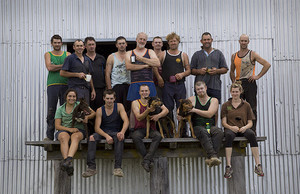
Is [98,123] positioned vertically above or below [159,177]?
above

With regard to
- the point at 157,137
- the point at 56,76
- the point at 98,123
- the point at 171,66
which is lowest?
the point at 157,137

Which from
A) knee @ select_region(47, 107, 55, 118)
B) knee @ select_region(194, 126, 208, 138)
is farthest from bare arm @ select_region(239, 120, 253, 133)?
knee @ select_region(47, 107, 55, 118)

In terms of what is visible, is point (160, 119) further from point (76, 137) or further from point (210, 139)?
point (76, 137)

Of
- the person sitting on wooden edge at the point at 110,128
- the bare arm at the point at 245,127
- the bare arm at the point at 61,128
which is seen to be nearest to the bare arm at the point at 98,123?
the person sitting on wooden edge at the point at 110,128

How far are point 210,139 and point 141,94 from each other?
1.58 meters

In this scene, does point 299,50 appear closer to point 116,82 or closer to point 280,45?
point 280,45

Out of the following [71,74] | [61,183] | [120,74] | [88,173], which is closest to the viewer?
[88,173]

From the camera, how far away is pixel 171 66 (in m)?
8.34

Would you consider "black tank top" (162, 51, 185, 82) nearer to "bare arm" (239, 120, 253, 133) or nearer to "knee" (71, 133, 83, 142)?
"bare arm" (239, 120, 253, 133)

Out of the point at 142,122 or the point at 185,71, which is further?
the point at 185,71

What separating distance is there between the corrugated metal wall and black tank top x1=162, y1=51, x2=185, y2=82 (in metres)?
1.77

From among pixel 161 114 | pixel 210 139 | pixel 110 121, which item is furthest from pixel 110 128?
pixel 210 139

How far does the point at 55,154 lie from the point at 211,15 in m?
5.27

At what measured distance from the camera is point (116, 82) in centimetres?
843
